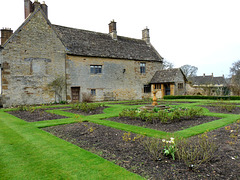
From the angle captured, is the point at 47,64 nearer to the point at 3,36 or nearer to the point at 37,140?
the point at 3,36

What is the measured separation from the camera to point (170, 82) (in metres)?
25.7

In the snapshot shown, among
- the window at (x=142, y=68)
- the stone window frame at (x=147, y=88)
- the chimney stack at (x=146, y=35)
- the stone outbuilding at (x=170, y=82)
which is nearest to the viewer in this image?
the stone outbuilding at (x=170, y=82)

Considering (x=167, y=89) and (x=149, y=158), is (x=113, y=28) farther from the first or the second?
(x=149, y=158)

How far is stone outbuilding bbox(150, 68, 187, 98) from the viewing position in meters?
25.6

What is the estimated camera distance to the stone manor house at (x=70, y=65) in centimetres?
1744

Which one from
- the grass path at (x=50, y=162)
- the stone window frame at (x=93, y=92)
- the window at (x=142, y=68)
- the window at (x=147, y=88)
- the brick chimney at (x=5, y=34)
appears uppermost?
the brick chimney at (x=5, y=34)

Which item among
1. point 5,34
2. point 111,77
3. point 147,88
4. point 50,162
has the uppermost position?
point 5,34

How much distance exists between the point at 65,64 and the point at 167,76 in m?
14.4

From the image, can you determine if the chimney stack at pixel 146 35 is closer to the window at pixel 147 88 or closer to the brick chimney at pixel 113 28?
the brick chimney at pixel 113 28

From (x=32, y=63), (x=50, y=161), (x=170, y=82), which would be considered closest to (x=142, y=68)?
(x=170, y=82)

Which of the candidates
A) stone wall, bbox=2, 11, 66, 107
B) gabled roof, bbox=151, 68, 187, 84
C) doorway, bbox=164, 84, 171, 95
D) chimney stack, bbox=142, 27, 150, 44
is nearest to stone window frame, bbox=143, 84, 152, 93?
gabled roof, bbox=151, 68, 187, 84

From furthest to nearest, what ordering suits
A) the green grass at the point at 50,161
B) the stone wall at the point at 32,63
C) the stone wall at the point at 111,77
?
1. the stone wall at the point at 111,77
2. the stone wall at the point at 32,63
3. the green grass at the point at 50,161

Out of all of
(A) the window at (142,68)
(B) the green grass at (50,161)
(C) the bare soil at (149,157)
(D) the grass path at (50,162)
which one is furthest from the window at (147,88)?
(D) the grass path at (50,162)

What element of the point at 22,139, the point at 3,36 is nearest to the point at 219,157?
the point at 22,139
